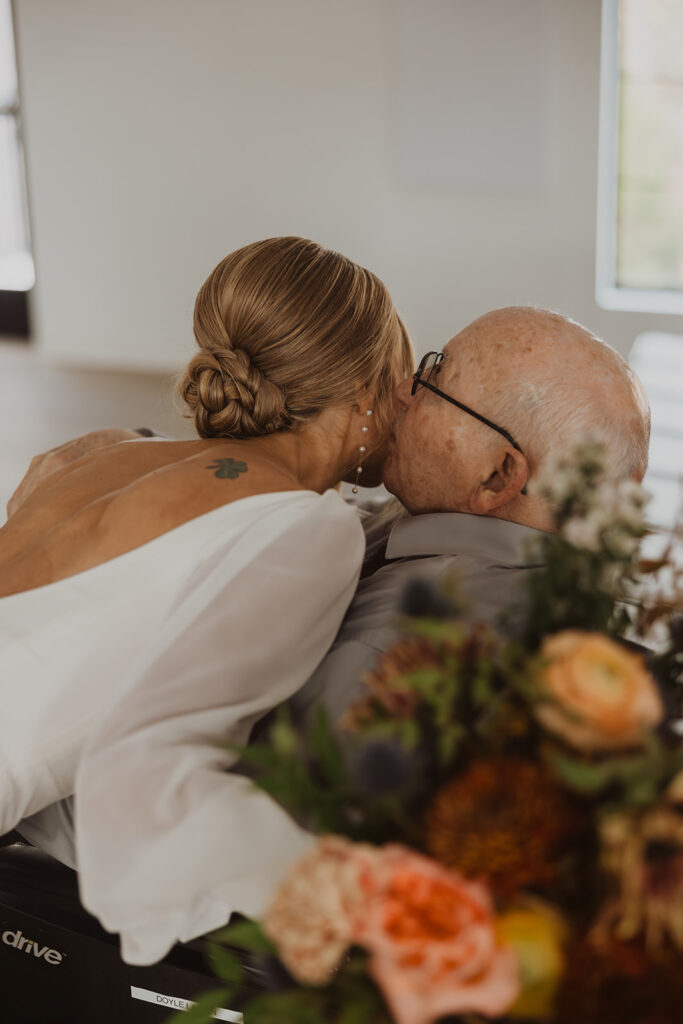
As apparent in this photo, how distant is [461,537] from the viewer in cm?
157

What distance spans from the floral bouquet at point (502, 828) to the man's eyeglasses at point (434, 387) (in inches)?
35.8

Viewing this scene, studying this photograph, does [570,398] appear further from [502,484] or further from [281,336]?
[281,336]

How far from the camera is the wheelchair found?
49.6 inches

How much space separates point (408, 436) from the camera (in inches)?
69.4

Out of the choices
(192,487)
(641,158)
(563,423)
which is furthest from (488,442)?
(641,158)

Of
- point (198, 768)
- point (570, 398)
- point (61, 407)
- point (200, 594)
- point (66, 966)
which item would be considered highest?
point (570, 398)

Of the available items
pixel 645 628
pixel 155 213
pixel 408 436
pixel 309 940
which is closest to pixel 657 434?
pixel 408 436

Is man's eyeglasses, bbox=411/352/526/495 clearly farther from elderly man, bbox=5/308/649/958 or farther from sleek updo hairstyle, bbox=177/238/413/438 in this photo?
sleek updo hairstyle, bbox=177/238/413/438

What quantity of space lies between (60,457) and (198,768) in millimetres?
1086

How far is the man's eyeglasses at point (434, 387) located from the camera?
164cm

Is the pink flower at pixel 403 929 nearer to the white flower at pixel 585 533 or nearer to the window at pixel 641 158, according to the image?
the white flower at pixel 585 533

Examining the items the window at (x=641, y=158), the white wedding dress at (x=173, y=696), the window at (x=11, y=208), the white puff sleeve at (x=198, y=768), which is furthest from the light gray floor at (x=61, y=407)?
the white puff sleeve at (x=198, y=768)

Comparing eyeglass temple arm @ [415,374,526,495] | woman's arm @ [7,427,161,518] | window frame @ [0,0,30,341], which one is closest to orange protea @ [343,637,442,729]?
eyeglass temple arm @ [415,374,526,495]

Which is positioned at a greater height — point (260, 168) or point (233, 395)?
point (260, 168)
